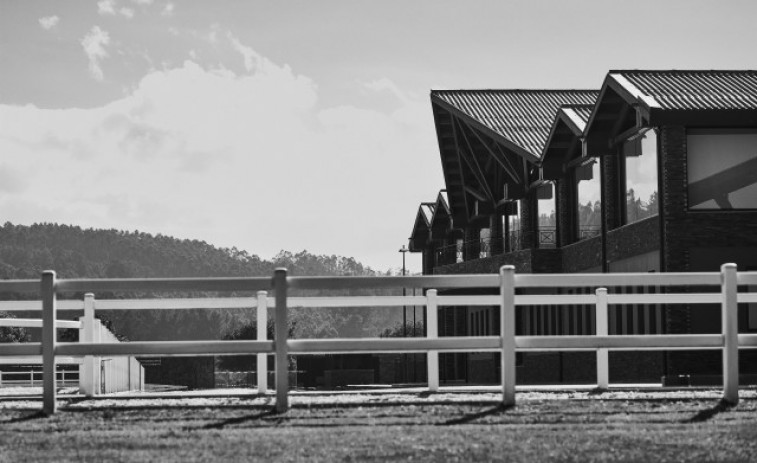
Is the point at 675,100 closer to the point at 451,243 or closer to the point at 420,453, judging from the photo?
the point at 420,453

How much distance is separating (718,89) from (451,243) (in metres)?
32.0

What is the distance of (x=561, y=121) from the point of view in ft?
129

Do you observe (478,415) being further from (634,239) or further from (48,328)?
(634,239)

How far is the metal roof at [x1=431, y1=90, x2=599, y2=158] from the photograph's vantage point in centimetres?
4653

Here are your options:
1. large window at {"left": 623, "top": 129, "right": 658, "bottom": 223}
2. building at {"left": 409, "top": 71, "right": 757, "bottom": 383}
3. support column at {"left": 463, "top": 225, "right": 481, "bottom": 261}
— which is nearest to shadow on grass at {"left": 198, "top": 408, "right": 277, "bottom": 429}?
building at {"left": 409, "top": 71, "right": 757, "bottom": 383}

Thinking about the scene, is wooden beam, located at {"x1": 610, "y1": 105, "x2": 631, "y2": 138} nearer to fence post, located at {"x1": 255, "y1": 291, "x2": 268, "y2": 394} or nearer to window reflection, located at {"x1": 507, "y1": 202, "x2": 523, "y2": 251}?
window reflection, located at {"x1": 507, "y1": 202, "x2": 523, "y2": 251}

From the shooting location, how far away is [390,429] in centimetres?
988

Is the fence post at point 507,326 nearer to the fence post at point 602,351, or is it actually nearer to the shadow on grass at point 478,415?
the shadow on grass at point 478,415

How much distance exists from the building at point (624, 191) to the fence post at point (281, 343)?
17.9m

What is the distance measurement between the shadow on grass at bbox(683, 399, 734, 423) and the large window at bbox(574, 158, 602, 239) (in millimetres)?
28398

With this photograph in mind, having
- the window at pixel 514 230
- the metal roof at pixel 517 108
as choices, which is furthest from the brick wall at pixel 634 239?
the window at pixel 514 230

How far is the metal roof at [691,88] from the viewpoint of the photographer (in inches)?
1233

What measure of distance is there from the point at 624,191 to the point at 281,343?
85.3 ft

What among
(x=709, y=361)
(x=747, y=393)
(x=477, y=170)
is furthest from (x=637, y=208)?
(x=747, y=393)
